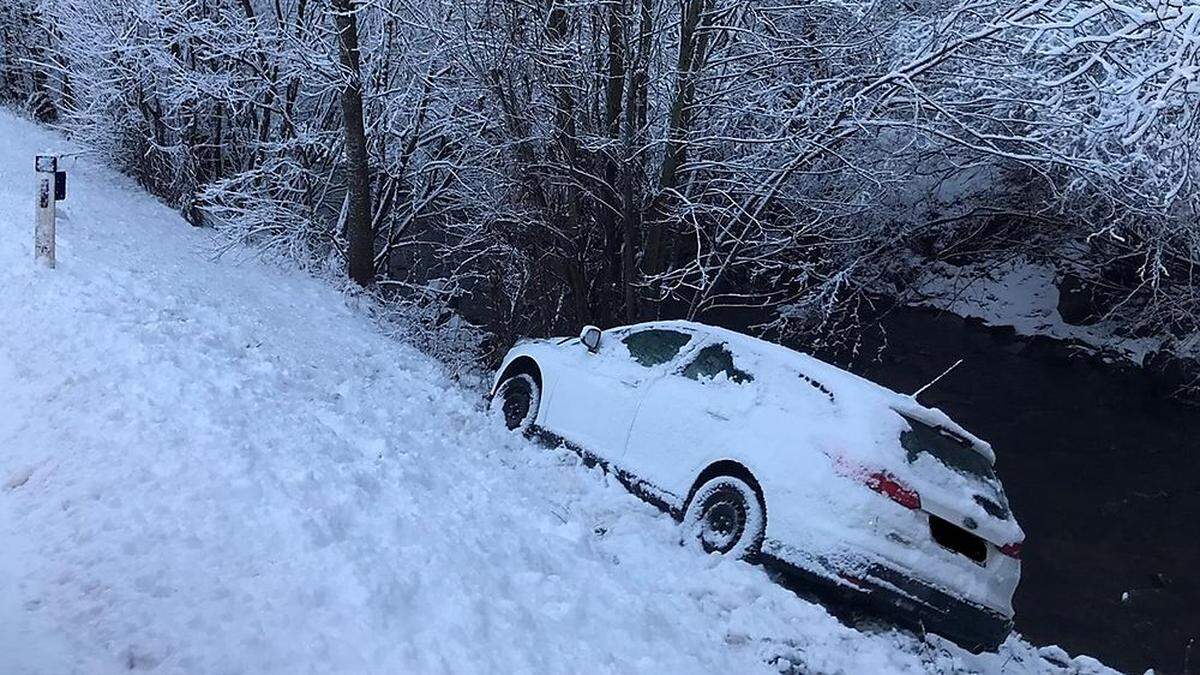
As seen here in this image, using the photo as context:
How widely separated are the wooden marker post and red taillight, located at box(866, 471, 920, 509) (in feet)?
26.0

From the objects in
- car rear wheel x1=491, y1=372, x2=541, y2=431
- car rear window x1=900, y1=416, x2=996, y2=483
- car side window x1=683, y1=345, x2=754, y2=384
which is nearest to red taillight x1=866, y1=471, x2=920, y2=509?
car rear window x1=900, y1=416, x2=996, y2=483

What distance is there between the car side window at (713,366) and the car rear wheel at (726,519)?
89 cm

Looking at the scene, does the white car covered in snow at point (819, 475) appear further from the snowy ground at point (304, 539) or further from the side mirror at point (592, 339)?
the side mirror at point (592, 339)

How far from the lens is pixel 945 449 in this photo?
21.3 feet

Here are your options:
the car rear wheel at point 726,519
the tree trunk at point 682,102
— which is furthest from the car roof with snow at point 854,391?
the tree trunk at point 682,102

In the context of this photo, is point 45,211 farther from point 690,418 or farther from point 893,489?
point 893,489

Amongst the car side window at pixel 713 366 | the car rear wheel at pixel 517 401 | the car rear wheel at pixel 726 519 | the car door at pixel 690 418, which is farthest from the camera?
the car rear wheel at pixel 517 401

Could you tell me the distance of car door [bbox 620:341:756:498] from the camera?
690 centimetres

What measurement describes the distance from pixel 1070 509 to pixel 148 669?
12086 mm

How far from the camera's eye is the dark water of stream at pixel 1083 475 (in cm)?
1049

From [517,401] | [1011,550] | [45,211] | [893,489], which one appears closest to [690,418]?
[893,489]

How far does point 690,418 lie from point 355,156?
10.5 meters

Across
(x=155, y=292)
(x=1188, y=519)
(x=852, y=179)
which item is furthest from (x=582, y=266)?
(x=1188, y=519)

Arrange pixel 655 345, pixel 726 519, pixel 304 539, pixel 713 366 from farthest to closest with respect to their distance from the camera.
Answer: pixel 655 345 → pixel 713 366 → pixel 726 519 → pixel 304 539
